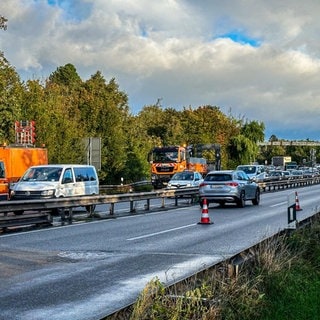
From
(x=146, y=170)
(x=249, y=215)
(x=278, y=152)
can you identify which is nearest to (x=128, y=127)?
(x=146, y=170)

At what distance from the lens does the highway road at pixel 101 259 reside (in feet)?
26.0

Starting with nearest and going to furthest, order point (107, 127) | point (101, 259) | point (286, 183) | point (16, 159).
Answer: point (101, 259) < point (16, 159) < point (286, 183) < point (107, 127)

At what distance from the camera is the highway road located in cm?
791

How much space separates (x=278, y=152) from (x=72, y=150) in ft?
471

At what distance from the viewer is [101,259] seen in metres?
11.7

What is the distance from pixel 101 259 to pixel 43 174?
13274 mm

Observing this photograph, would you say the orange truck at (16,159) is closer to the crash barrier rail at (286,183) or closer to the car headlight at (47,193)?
the car headlight at (47,193)

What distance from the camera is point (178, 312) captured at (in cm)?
568

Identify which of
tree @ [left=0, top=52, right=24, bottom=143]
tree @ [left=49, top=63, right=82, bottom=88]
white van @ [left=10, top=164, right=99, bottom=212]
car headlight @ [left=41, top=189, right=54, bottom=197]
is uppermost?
tree @ [left=49, top=63, right=82, bottom=88]

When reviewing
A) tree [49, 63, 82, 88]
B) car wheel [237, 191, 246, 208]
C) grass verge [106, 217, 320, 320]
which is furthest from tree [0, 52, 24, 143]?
tree [49, 63, 82, 88]

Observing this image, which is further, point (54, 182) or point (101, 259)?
point (54, 182)

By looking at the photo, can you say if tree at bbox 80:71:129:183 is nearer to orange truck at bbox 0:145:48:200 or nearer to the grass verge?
orange truck at bbox 0:145:48:200

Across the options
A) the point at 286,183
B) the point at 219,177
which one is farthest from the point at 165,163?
the point at 219,177

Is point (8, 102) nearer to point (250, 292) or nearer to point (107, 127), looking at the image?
point (107, 127)
